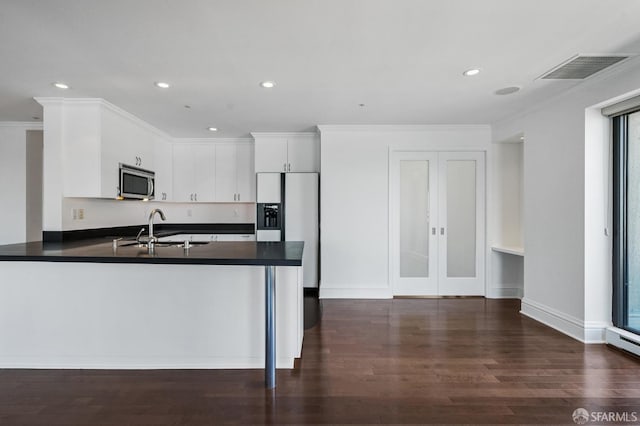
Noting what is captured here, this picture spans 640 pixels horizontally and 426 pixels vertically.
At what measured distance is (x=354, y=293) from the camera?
14.1ft

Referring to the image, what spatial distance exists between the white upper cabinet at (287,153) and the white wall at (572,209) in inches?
108

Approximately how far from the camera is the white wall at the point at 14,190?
13.7ft

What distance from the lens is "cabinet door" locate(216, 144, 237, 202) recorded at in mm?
5066

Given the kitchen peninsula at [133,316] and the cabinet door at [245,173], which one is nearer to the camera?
the kitchen peninsula at [133,316]

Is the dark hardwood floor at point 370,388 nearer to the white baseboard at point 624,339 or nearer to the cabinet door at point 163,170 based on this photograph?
the white baseboard at point 624,339

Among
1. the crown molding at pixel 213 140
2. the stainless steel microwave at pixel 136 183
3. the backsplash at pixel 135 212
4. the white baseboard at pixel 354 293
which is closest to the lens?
the backsplash at pixel 135 212

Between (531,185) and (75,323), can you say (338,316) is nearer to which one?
(75,323)

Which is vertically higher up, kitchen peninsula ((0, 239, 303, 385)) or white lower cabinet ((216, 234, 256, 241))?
white lower cabinet ((216, 234, 256, 241))

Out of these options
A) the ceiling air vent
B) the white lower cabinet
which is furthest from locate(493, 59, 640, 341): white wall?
the white lower cabinet

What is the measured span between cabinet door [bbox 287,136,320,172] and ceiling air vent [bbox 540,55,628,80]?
2821 millimetres

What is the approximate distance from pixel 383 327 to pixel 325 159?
226cm

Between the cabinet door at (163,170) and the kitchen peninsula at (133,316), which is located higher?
the cabinet door at (163,170)

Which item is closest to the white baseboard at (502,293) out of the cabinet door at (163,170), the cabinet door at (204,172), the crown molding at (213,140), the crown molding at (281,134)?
the crown molding at (281,134)

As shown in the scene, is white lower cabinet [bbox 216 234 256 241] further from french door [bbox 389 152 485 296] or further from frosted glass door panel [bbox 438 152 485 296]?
frosted glass door panel [bbox 438 152 485 296]
